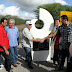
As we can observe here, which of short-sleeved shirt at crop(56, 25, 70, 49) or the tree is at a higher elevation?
the tree

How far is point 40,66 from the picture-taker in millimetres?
3988

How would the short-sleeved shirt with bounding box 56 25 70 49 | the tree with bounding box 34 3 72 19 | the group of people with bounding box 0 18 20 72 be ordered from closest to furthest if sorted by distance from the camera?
the short-sleeved shirt with bounding box 56 25 70 49
the group of people with bounding box 0 18 20 72
the tree with bounding box 34 3 72 19

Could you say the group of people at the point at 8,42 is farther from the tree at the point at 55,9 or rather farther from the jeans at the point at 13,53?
the tree at the point at 55,9

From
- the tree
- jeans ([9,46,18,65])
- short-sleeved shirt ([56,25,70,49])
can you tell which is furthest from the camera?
the tree

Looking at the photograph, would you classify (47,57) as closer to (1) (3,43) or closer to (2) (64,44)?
(2) (64,44)

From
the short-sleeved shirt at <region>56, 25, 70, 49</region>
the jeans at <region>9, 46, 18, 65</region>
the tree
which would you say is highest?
the tree

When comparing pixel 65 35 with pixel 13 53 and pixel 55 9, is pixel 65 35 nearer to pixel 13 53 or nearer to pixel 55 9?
pixel 13 53

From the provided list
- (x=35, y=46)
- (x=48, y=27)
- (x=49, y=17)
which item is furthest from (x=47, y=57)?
(x=49, y=17)

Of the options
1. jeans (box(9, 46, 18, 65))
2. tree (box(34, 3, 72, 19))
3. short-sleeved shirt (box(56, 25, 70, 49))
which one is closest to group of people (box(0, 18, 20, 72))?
jeans (box(9, 46, 18, 65))

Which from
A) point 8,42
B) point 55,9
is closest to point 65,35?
point 8,42

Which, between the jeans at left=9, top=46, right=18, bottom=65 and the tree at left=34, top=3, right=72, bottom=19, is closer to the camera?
the jeans at left=9, top=46, right=18, bottom=65

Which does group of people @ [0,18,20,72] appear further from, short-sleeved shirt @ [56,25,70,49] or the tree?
the tree

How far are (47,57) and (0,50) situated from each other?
2.10m

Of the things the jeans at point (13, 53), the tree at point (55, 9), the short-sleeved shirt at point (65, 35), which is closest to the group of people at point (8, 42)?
the jeans at point (13, 53)
